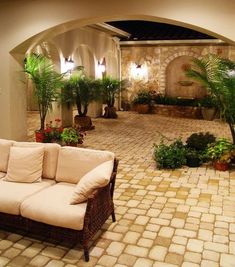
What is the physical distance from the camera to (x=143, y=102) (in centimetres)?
1479

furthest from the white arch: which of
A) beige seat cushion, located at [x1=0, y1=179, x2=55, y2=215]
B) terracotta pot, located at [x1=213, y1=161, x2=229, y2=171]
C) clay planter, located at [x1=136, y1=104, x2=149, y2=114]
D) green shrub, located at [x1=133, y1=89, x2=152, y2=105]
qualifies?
beige seat cushion, located at [x1=0, y1=179, x2=55, y2=215]

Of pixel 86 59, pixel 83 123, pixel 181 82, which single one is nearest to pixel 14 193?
pixel 83 123

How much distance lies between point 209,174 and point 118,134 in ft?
13.7

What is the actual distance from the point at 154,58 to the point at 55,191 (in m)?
11.9

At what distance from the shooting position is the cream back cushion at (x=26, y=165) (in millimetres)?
4266

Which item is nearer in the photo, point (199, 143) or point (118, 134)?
point (199, 143)

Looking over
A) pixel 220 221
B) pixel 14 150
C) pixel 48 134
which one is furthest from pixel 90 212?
pixel 48 134

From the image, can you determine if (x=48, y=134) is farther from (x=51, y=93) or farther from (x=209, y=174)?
(x=209, y=174)

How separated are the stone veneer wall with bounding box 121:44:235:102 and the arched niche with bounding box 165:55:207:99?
217 mm

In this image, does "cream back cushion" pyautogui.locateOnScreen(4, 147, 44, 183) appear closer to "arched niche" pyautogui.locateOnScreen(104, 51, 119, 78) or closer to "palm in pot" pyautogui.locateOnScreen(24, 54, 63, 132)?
"palm in pot" pyautogui.locateOnScreen(24, 54, 63, 132)

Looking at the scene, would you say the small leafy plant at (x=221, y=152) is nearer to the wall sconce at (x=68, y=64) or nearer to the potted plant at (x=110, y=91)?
the wall sconce at (x=68, y=64)

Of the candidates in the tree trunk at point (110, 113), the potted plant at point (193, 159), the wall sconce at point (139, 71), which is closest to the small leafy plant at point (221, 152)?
the potted plant at point (193, 159)

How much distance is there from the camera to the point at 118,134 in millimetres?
10062

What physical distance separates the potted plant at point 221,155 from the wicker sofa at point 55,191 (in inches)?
118
